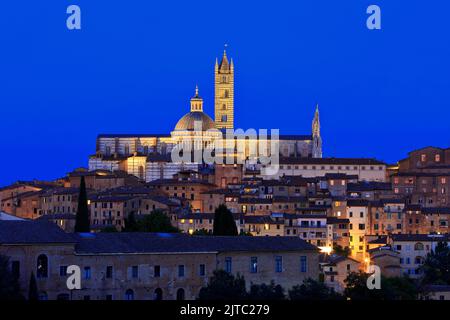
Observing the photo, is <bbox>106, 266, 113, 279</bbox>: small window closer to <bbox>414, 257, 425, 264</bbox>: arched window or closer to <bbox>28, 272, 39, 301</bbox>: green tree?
<bbox>28, 272, 39, 301</bbox>: green tree

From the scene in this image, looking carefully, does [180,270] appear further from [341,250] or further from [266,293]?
[341,250]

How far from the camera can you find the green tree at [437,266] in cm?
4650

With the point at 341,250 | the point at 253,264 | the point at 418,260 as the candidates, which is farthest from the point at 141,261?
the point at 341,250

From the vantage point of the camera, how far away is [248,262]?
111ft

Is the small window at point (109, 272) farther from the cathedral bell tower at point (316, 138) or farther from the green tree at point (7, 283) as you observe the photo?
the cathedral bell tower at point (316, 138)

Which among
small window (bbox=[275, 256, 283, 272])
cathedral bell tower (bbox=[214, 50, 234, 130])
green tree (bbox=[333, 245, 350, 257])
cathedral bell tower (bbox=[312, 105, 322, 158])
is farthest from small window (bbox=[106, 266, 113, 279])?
cathedral bell tower (bbox=[214, 50, 234, 130])

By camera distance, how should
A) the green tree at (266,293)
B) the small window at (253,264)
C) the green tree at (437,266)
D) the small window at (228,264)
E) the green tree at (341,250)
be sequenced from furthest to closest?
the green tree at (341,250) < the green tree at (437,266) < the small window at (253,264) < the small window at (228,264) < the green tree at (266,293)

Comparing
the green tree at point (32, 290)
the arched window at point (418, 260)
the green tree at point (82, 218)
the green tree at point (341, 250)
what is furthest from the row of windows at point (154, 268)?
the green tree at point (341, 250)

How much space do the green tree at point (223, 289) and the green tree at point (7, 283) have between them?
4.16m

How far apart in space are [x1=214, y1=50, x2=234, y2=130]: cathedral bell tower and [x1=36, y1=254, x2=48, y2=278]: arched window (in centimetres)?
8689

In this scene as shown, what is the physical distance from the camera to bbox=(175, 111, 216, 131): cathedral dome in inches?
4114

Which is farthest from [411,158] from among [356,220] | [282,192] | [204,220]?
[204,220]

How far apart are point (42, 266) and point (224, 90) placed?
8768 centimetres
